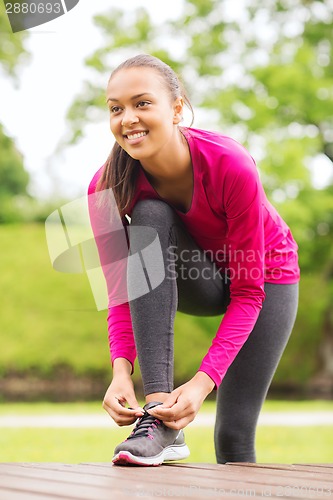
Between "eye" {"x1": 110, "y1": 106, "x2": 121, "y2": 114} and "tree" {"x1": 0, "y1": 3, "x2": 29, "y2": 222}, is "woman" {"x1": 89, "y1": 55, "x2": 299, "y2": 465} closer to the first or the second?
"eye" {"x1": 110, "y1": 106, "x2": 121, "y2": 114}

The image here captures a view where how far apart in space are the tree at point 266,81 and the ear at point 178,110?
6.71m

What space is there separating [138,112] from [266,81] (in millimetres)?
7659

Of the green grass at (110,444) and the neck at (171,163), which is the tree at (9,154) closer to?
the green grass at (110,444)

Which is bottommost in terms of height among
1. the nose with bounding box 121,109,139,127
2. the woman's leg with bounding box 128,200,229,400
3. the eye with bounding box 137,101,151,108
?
the woman's leg with bounding box 128,200,229,400

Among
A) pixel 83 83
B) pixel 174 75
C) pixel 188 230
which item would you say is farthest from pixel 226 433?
pixel 83 83

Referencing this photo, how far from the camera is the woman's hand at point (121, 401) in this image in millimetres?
1360

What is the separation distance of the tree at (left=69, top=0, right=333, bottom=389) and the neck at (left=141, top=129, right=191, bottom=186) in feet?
22.1

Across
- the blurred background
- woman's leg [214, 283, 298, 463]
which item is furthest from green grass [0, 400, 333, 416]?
woman's leg [214, 283, 298, 463]

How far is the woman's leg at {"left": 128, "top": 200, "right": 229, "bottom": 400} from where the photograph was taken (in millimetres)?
1380

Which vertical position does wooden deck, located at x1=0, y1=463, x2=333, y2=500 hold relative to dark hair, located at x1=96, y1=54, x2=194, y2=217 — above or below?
below

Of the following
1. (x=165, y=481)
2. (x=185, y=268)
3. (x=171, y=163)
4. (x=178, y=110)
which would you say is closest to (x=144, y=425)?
(x=165, y=481)

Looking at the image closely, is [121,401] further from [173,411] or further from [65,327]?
[65,327]

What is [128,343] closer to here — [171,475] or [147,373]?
[147,373]

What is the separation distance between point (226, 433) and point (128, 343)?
0.36 m
